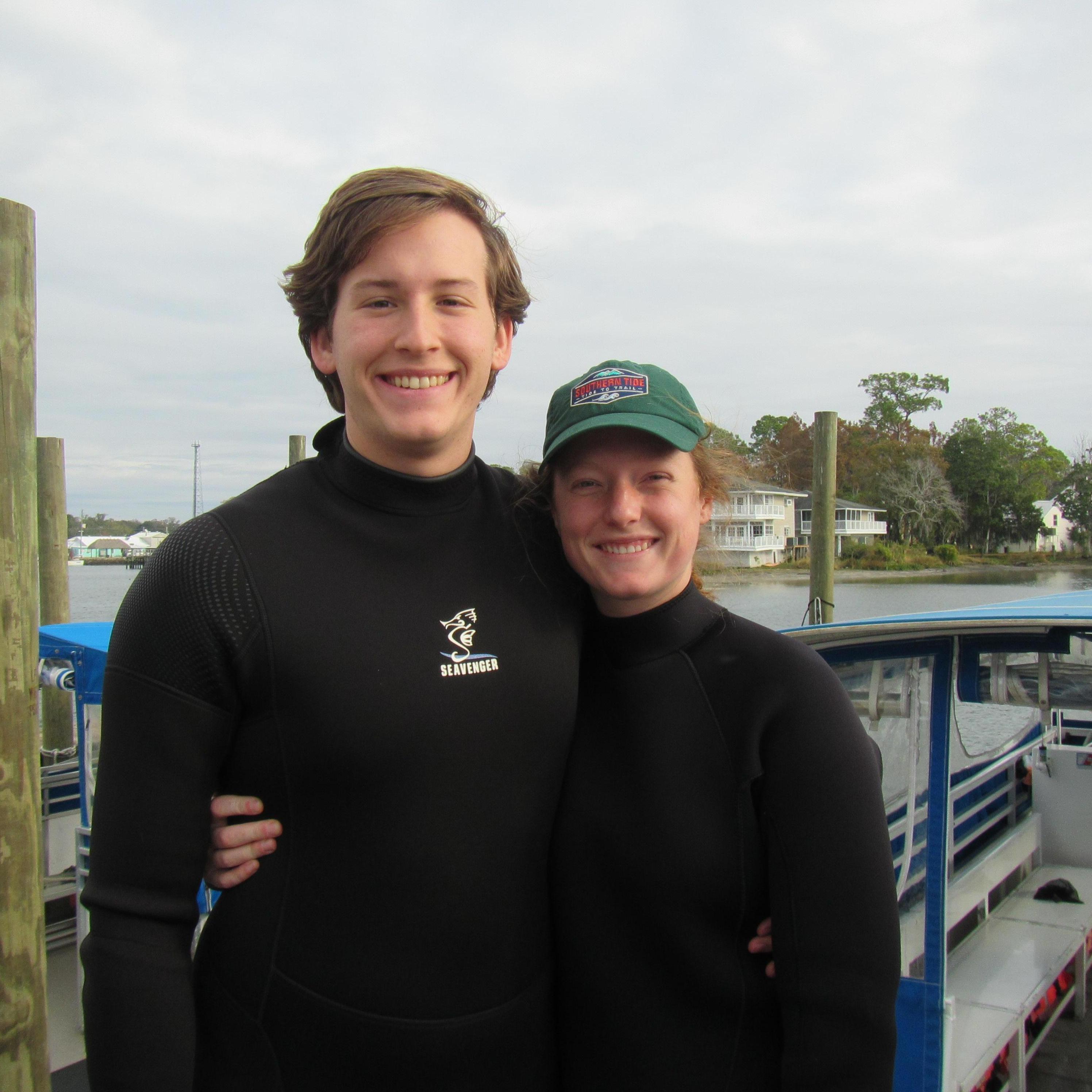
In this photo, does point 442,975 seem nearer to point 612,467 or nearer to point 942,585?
point 612,467

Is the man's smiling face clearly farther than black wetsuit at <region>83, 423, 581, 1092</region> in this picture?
Yes

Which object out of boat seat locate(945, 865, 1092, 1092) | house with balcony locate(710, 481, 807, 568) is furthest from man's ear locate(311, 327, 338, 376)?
house with balcony locate(710, 481, 807, 568)

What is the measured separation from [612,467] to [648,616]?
0.96 ft

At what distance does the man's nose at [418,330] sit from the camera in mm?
1583

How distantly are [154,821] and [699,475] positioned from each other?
3.80 feet

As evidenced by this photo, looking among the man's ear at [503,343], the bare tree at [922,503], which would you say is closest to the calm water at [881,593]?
the man's ear at [503,343]

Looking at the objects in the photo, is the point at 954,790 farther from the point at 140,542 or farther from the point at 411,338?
the point at 140,542

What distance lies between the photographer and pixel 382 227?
1593mm

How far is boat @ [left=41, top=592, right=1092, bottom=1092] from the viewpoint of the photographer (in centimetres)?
291

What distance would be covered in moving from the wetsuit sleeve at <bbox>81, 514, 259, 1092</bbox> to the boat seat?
2.59 m

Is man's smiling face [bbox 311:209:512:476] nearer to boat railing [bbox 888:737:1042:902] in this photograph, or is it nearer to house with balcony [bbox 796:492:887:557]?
boat railing [bbox 888:737:1042:902]

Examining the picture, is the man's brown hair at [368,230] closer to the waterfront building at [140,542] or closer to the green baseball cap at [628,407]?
the green baseball cap at [628,407]

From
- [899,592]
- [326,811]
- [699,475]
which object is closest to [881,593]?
[899,592]

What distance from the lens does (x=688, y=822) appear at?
1.56 meters
